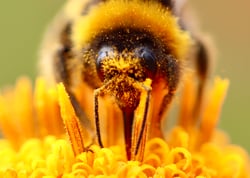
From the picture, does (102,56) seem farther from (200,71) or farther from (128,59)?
(200,71)

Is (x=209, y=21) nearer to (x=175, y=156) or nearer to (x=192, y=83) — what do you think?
(x=192, y=83)

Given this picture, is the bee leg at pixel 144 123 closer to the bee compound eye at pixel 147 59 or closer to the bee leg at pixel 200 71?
the bee compound eye at pixel 147 59

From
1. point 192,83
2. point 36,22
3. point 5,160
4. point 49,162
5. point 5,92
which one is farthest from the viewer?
point 36,22

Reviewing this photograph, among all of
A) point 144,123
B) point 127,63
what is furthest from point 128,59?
point 144,123

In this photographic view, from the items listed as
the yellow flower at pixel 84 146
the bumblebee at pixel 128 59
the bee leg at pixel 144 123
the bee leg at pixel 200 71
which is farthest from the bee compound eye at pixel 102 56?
the bee leg at pixel 200 71

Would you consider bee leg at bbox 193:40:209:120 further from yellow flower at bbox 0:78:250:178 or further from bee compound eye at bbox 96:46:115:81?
bee compound eye at bbox 96:46:115:81

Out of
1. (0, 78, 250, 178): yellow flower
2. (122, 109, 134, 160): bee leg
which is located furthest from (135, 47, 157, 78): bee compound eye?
(0, 78, 250, 178): yellow flower

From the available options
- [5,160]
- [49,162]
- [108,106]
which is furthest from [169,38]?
[5,160]
